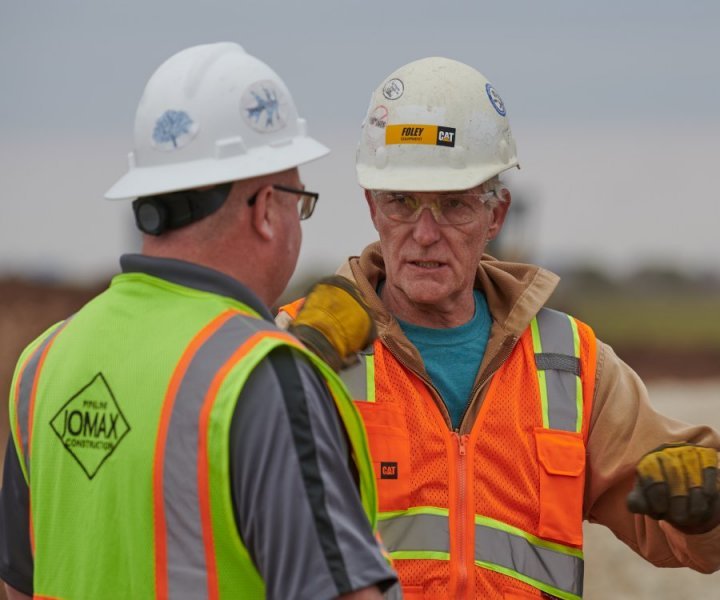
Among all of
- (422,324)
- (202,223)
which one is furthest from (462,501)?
(202,223)

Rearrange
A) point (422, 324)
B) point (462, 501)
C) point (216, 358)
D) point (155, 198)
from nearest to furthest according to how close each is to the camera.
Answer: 1. point (216, 358)
2. point (155, 198)
3. point (462, 501)
4. point (422, 324)

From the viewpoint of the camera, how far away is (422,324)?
14.4ft

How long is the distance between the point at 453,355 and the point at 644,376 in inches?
1133

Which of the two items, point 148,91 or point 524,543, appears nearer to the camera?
point 148,91

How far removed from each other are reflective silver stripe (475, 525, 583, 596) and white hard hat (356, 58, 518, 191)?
1.08 m

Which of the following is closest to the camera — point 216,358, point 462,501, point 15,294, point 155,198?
point 216,358

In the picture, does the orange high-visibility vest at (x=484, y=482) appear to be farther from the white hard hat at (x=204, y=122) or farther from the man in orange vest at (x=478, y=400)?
the white hard hat at (x=204, y=122)

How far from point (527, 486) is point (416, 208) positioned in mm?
929

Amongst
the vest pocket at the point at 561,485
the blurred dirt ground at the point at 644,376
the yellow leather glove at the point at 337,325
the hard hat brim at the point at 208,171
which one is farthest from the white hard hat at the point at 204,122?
the blurred dirt ground at the point at 644,376

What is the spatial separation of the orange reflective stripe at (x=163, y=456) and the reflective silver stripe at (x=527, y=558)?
4.99 ft

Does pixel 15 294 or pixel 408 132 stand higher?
pixel 408 132

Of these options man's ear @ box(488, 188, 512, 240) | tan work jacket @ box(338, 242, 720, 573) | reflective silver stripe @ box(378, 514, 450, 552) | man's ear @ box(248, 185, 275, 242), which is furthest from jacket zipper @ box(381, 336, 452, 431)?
man's ear @ box(248, 185, 275, 242)

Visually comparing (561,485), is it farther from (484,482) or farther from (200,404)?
(200,404)

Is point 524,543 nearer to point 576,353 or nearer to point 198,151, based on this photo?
point 576,353
